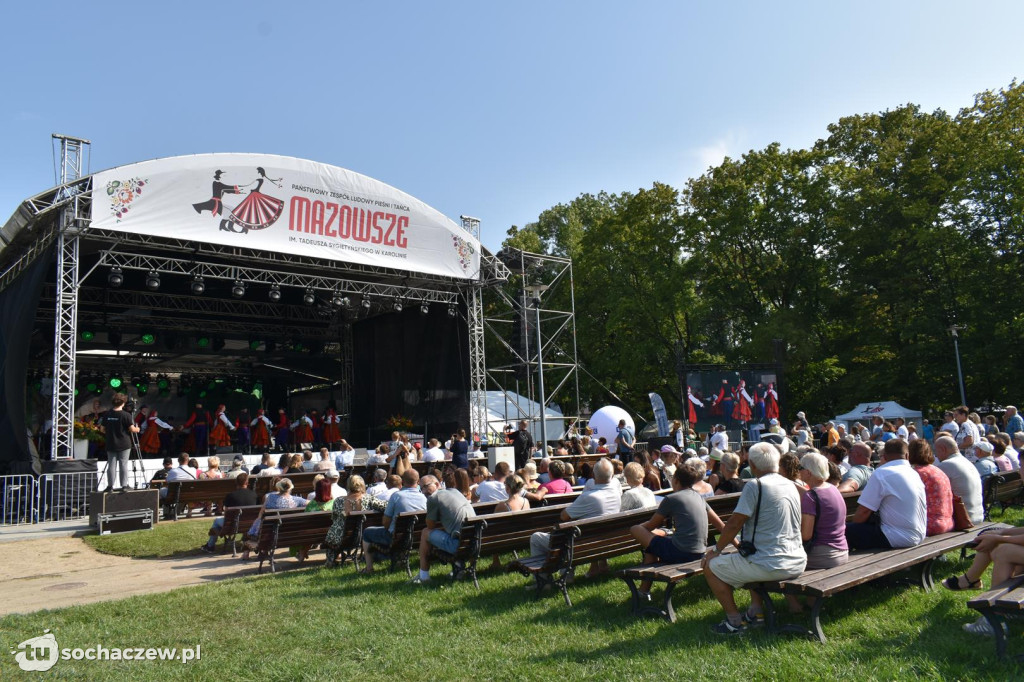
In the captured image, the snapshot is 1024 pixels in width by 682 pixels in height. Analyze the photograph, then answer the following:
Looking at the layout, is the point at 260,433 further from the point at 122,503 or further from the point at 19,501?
the point at 122,503

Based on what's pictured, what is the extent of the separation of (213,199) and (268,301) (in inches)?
244

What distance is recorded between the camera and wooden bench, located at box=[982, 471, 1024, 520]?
7.96 meters

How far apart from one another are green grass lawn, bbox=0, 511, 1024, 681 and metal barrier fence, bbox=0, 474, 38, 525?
7.04 meters

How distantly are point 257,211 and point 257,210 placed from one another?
0.02m

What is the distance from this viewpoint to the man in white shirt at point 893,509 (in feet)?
16.5

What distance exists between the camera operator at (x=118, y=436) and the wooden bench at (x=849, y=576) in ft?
33.5

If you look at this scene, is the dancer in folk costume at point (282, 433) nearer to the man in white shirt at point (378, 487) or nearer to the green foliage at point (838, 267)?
the green foliage at point (838, 267)

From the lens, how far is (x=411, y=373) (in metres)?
20.3

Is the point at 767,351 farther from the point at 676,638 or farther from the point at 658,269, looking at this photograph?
the point at 676,638

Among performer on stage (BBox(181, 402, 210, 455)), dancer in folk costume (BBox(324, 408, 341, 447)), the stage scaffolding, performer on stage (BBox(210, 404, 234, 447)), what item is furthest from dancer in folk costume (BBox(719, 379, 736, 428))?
performer on stage (BBox(181, 402, 210, 455))

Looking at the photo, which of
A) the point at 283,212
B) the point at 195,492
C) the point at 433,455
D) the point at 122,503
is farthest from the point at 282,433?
the point at 122,503

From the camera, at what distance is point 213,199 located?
14945 mm

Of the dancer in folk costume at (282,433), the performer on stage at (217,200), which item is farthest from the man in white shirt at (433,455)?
the dancer in folk costume at (282,433)

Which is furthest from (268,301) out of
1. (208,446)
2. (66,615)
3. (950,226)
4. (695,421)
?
(950,226)
